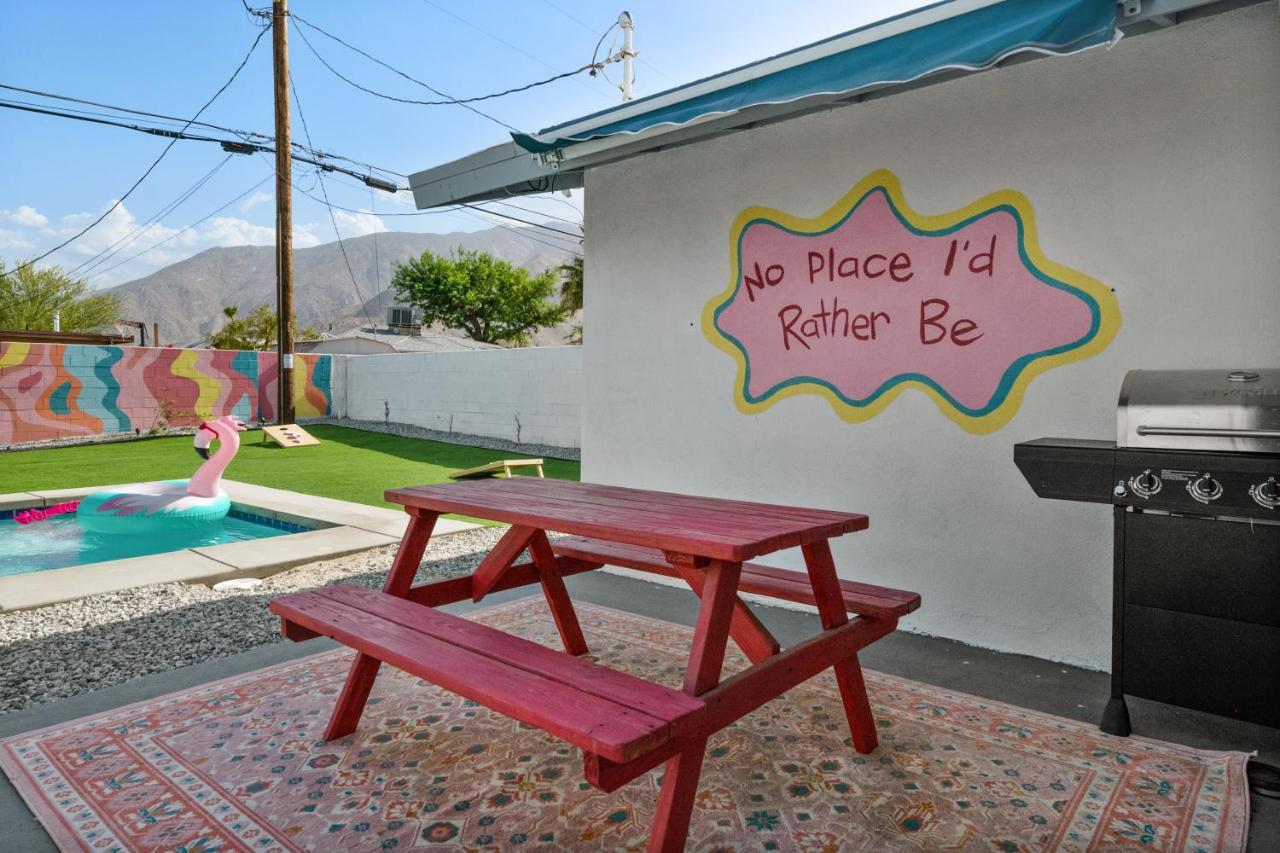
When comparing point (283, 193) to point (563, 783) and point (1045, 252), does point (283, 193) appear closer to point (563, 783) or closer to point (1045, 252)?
point (1045, 252)

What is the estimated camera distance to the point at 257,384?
14.6m

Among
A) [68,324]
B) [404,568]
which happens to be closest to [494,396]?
[404,568]

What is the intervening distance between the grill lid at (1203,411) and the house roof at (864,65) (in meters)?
1.03

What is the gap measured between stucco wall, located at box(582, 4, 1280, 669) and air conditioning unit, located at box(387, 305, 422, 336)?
42.1 m

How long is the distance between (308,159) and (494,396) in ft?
21.8

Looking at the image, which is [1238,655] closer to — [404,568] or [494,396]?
[404,568]

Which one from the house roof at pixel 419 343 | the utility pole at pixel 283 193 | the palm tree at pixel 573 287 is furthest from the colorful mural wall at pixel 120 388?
the house roof at pixel 419 343

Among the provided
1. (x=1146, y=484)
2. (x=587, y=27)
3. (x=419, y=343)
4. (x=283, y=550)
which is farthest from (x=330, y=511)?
(x=419, y=343)

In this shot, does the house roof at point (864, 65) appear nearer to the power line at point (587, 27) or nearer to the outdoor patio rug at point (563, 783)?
the outdoor patio rug at point (563, 783)

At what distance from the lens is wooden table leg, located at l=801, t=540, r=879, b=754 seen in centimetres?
203

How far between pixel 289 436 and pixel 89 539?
5309 mm

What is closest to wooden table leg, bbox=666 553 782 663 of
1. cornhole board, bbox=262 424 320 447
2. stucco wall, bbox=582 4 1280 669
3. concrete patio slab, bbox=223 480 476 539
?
stucco wall, bbox=582 4 1280 669

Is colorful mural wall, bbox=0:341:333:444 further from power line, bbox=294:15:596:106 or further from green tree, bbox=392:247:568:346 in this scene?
green tree, bbox=392:247:568:346

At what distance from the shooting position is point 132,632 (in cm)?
316
